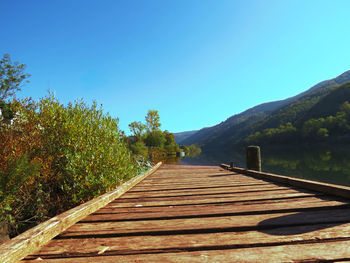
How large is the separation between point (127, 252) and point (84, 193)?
10.9 feet

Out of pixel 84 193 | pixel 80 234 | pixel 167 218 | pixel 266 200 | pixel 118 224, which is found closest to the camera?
pixel 80 234

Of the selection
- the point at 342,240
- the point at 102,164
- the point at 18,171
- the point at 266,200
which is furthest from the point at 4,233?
the point at 342,240

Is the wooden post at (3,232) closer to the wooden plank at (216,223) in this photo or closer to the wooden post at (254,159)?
the wooden plank at (216,223)

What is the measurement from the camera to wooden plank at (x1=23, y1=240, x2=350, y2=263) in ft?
4.36

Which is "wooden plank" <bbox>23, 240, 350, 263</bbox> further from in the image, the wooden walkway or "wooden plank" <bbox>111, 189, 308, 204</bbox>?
"wooden plank" <bbox>111, 189, 308, 204</bbox>

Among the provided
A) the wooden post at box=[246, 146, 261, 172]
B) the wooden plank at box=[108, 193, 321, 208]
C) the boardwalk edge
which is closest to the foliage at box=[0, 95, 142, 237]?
the wooden plank at box=[108, 193, 321, 208]

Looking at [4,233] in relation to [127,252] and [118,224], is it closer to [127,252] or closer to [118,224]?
[118,224]

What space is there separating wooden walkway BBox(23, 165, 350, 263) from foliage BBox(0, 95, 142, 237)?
1.98 metres

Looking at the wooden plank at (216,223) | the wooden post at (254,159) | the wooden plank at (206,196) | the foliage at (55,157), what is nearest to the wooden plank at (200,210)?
the wooden plank at (216,223)

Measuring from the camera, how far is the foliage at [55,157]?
404cm

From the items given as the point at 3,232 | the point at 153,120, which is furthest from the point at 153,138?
the point at 3,232

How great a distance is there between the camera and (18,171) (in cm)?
320

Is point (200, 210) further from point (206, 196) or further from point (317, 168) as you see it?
point (317, 168)

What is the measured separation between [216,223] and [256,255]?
0.65m
